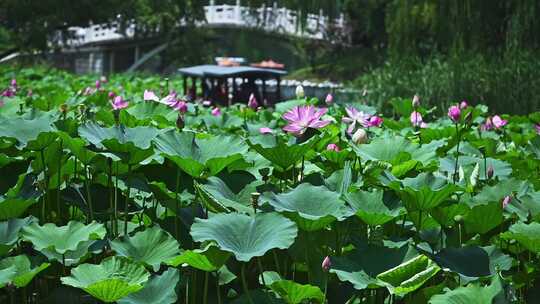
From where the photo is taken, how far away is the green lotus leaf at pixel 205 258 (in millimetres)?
1432

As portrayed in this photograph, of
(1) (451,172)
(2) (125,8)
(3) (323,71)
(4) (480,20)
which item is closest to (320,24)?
(3) (323,71)

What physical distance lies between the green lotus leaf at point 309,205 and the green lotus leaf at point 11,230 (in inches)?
18.3

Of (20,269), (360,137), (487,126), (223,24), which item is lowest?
(223,24)

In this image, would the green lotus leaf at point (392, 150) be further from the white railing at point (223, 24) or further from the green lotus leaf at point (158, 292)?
the white railing at point (223, 24)

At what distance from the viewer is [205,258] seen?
145cm

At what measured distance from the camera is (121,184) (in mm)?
1947

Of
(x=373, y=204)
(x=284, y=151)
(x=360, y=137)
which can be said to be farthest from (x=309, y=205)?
(x=360, y=137)

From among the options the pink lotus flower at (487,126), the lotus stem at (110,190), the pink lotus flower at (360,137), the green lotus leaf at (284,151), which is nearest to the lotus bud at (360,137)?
the pink lotus flower at (360,137)

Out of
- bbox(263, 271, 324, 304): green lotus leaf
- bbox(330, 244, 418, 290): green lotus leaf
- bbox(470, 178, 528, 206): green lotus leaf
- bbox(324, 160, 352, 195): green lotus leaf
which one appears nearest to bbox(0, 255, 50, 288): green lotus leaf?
bbox(263, 271, 324, 304): green lotus leaf

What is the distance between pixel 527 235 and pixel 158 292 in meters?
0.70

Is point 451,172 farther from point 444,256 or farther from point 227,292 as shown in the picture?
point 227,292

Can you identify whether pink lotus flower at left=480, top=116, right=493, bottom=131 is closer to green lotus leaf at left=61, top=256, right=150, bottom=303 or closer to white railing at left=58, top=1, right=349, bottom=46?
green lotus leaf at left=61, top=256, right=150, bottom=303

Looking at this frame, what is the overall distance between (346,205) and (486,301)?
0.40m

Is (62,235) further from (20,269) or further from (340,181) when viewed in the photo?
(340,181)
